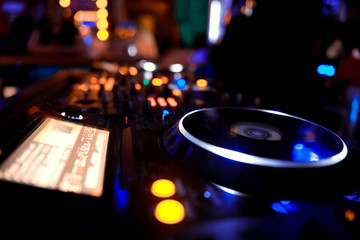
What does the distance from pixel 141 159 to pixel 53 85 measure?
0.86 metres

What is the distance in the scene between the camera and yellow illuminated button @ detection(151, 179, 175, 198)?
376 millimetres

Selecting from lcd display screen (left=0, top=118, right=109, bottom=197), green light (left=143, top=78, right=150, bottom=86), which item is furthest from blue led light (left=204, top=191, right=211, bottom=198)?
green light (left=143, top=78, right=150, bottom=86)

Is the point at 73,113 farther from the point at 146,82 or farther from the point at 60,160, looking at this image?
the point at 146,82

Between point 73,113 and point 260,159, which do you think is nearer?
point 260,159

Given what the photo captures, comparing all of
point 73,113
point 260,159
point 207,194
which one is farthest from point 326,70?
point 73,113

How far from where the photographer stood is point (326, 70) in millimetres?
854

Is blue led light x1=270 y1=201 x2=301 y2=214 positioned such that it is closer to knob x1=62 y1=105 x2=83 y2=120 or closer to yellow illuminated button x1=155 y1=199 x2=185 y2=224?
yellow illuminated button x1=155 y1=199 x2=185 y2=224

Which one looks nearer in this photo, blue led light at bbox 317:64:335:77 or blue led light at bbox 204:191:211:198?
blue led light at bbox 204:191:211:198

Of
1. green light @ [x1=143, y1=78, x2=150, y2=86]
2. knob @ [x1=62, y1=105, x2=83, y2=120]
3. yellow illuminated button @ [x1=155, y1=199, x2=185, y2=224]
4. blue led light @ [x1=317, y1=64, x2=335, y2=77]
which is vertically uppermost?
blue led light @ [x1=317, y1=64, x2=335, y2=77]

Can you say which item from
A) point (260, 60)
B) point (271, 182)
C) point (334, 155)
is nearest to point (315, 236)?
point (271, 182)

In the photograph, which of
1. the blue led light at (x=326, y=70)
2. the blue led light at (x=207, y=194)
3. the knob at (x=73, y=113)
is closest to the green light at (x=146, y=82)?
the knob at (x=73, y=113)

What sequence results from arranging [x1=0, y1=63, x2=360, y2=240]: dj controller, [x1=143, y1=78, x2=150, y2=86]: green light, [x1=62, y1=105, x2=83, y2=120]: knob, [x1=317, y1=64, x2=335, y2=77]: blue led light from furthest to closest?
[x1=143, y1=78, x2=150, y2=86]: green light → [x1=317, y1=64, x2=335, y2=77]: blue led light → [x1=62, y1=105, x2=83, y2=120]: knob → [x1=0, y1=63, x2=360, y2=240]: dj controller

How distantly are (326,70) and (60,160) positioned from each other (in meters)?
0.90

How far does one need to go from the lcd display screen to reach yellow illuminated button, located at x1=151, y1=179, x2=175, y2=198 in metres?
0.09
